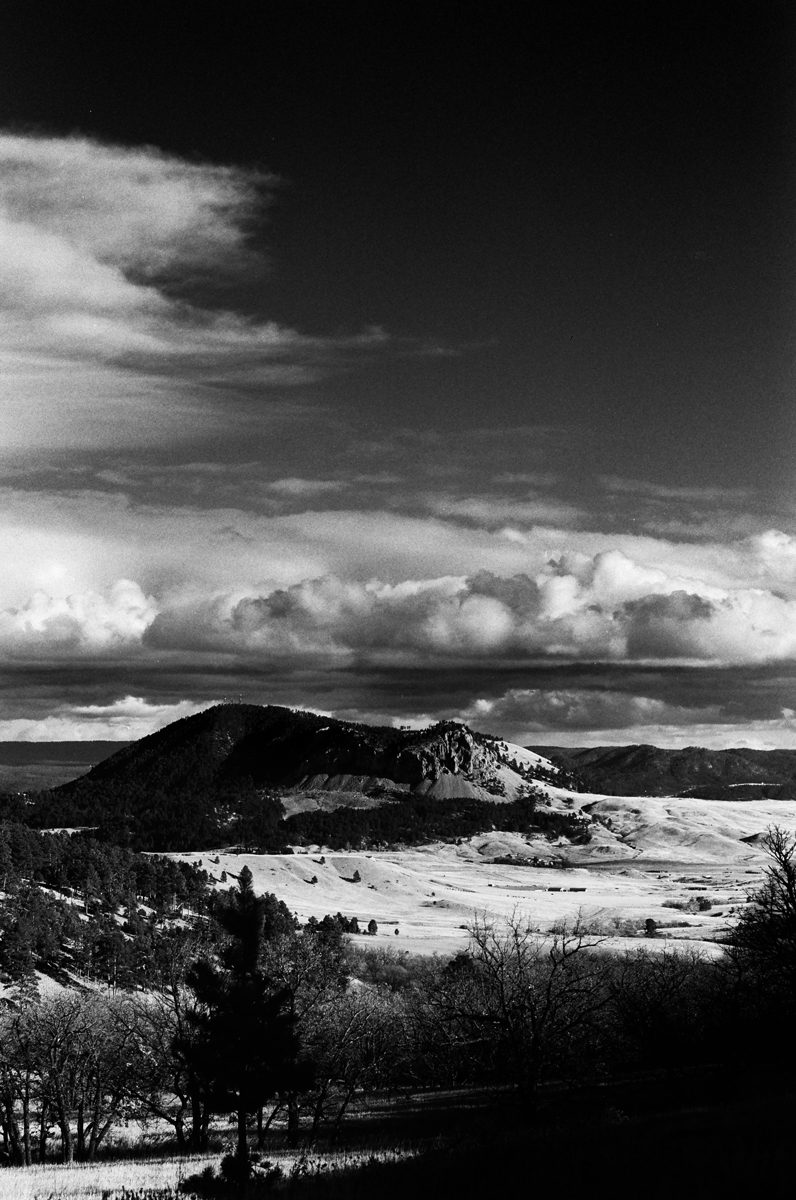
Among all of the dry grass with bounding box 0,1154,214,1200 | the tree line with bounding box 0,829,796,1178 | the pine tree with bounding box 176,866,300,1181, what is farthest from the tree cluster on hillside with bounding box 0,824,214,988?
the pine tree with bounding box 176,866,300,1181

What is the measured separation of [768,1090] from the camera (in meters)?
41.3

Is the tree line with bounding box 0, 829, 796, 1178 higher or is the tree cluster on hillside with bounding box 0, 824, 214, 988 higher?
the tree line with bounding box 0, 829, 796, 1178

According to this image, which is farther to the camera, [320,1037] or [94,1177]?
[320,1037]

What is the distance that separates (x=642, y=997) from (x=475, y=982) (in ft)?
81.5

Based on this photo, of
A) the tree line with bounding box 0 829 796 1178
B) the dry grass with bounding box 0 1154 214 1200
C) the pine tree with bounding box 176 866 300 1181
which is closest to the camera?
the dry grass with bounding box 0 1154 214 1200

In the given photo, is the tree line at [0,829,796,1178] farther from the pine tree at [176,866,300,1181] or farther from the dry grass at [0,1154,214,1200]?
the dry grass at [0,1154,214,1200]

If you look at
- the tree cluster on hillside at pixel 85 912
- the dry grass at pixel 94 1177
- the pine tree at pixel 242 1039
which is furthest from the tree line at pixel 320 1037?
the tree cluster on hillside at pixel 85 912

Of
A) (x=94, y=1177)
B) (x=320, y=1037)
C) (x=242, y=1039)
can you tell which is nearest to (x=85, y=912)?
(x=320, y=1037)

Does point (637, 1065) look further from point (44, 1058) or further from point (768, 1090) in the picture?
point (44, 1058)

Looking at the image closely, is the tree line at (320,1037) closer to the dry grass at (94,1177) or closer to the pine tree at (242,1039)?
the pine tree at (242,1039)

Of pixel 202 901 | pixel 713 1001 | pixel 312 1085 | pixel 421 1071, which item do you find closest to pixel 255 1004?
pixel 312 1085

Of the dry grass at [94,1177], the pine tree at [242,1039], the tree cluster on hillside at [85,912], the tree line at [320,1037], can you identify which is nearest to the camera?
the dry grass at [94,1177]

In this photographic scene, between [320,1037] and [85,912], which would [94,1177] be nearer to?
[320,1037]

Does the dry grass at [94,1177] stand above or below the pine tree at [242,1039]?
below
